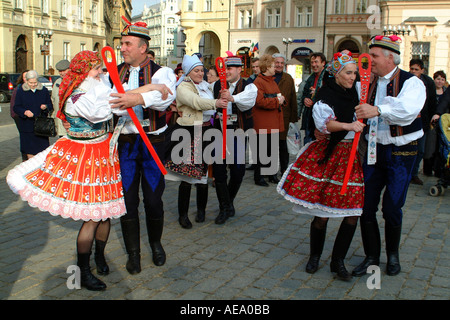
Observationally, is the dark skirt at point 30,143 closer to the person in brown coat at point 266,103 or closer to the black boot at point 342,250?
the person in brown coat at point 266,103

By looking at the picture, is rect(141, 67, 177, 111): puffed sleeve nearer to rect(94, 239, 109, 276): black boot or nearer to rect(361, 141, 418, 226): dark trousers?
rect(94, 239, 109, 276): black boot

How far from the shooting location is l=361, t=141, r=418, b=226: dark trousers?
14.1ft

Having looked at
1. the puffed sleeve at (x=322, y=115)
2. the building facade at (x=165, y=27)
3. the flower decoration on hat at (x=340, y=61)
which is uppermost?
the building facade at (x=165, y=27)

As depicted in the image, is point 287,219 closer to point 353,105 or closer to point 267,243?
point 267,243

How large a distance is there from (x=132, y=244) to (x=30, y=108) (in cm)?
478

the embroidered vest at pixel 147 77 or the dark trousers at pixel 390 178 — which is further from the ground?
the embroidered vest at pixel 147 77

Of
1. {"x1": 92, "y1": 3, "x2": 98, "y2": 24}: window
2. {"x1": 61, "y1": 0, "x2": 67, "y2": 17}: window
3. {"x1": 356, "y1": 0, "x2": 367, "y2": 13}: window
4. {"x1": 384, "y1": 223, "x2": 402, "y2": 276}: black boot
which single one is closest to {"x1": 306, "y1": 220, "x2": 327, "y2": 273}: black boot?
{"x1": 384, "y1": 223, "x2": 402, "y2": 276}: black boot

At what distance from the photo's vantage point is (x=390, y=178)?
435 centimetres

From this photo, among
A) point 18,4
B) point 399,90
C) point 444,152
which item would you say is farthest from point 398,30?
point 18,4

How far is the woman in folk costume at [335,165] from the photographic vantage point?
4203mm

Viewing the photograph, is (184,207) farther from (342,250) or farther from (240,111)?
(342,250)

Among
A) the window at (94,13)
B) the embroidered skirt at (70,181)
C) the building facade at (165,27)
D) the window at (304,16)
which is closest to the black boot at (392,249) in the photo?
the embroidered skirt at (70,181)

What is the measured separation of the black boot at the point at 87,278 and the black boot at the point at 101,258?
24 cm

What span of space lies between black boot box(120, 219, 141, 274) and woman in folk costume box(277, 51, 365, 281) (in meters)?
1.44
